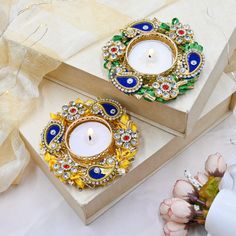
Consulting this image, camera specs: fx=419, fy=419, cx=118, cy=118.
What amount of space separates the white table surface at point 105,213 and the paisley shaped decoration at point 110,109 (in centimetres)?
16

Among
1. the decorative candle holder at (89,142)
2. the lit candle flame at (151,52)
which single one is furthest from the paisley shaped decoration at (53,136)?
the lit candle flame at (151,52)

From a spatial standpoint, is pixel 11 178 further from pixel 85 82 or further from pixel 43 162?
pixel 85 82

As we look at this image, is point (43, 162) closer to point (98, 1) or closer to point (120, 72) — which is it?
point (120, 72)

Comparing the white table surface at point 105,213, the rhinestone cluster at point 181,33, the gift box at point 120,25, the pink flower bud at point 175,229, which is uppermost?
the rhinestone cluster at point 181,33

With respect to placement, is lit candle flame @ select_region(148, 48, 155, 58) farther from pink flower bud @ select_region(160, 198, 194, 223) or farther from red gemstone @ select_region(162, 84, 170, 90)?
pink flower bud @ select_region(160, 198, 194, 223)

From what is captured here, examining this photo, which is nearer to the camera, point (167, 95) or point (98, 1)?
point (167, 95)

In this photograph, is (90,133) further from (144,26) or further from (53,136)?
(144,26)

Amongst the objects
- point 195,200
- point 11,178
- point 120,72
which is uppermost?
point 120,72

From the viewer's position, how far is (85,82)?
0.80 meters

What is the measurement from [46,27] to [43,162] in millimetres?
278

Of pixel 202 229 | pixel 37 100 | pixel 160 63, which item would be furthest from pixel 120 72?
pixel 202 229

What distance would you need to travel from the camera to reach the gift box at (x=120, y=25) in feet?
2.43

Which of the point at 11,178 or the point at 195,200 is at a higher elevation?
the point at 195,200

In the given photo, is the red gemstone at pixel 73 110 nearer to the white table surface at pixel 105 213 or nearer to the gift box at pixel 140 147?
the gift box at pixel 140 147
